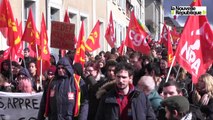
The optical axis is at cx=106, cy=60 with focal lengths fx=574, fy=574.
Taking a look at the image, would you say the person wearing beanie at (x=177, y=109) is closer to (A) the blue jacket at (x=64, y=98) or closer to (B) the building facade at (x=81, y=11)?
(A) the blue jacket at (x=64, y=98)

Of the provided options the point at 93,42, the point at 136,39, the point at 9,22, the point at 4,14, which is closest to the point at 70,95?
the point at 9,22

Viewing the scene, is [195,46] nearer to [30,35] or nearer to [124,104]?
[124,104]

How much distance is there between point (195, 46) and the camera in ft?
29.8

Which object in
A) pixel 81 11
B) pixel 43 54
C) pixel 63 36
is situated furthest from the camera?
pixel 81 11

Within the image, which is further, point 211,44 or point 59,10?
point 59,10

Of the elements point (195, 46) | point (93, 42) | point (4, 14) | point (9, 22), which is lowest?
point (195, 46)

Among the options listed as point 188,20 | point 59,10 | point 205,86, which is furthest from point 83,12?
point 205,86

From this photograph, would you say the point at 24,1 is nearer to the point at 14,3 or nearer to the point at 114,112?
the point at 14,3

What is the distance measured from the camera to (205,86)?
7.39m

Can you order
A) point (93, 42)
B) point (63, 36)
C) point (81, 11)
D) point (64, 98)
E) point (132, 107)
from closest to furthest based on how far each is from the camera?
point (132, 107)
point (64, 98)
point (63, 36)
point (93, 42)
point (81, 11)

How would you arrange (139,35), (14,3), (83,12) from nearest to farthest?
(139,35) < (14,3) < (83,12)

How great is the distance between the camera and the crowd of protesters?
613 cm

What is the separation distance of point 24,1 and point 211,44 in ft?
31.6

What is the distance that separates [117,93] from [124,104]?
0.15 m
